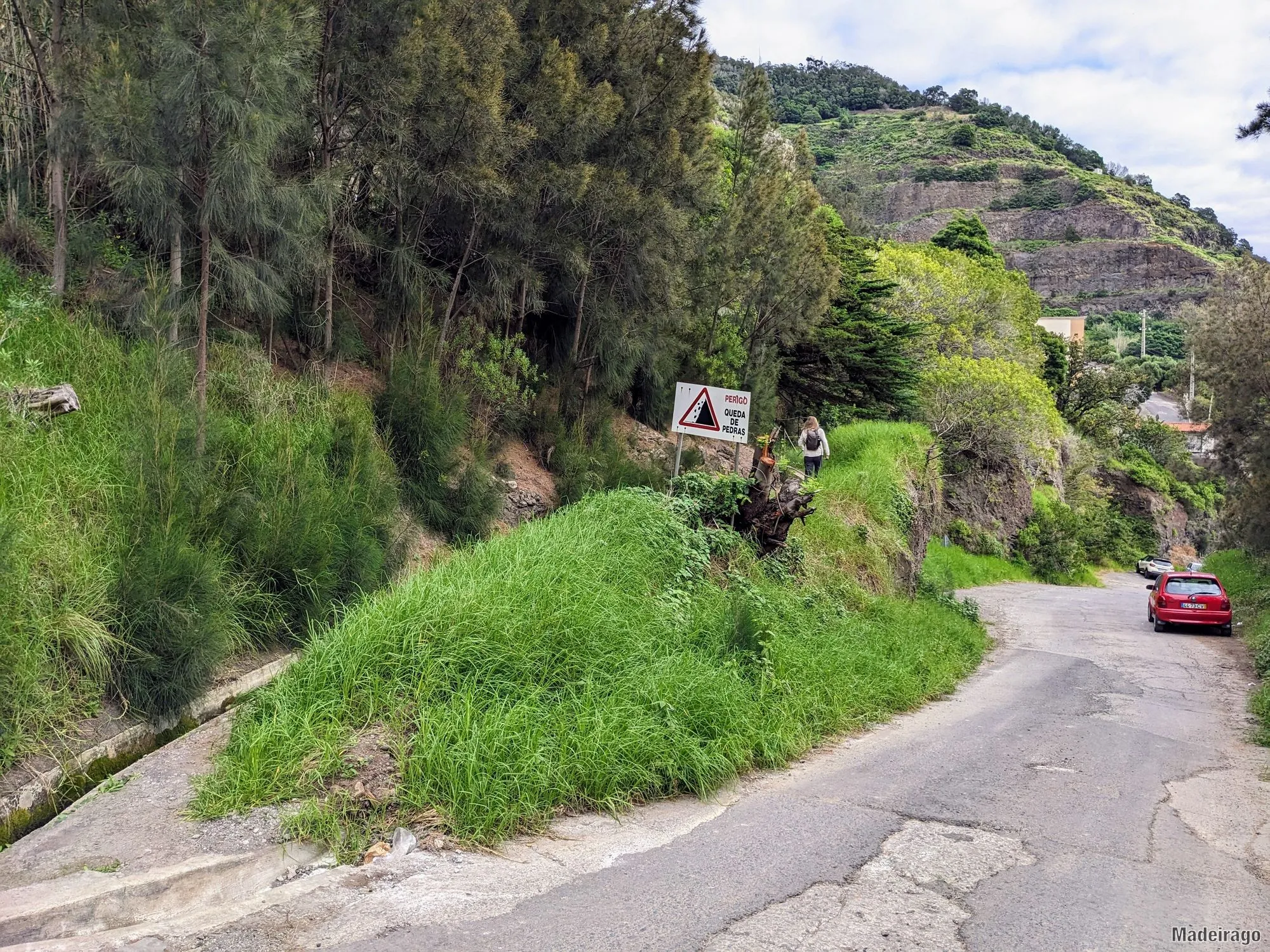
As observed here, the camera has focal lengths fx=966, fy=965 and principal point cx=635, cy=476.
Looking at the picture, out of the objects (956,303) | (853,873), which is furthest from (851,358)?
(853,873)

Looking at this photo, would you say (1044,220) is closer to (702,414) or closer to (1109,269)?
(1109,269)

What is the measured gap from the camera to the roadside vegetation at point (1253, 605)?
11.8 meters

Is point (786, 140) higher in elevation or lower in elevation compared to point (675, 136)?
higher

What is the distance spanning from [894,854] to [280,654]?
5.15 metres

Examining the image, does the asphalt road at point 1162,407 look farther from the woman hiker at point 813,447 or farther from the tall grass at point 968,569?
the woman hiker at point 813,447

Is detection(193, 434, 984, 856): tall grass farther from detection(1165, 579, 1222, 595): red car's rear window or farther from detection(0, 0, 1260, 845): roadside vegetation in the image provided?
detection(1165, 579, 1222, 595): red car's rear window

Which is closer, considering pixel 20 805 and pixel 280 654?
pixel 20 805

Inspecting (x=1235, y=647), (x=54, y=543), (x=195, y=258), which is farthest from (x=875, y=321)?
Answer: (x=54, y=543)

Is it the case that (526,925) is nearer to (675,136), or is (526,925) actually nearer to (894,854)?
(894,854)

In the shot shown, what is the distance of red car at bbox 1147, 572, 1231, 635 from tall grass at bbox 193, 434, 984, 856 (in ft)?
49.4

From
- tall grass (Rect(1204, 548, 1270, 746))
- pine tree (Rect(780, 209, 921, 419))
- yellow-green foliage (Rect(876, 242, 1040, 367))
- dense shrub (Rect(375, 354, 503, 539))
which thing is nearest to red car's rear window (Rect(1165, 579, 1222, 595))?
tall grass (Rect(1204, 548, 1270, 746))

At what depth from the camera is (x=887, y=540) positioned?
17.9 m

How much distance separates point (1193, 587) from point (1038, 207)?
120m

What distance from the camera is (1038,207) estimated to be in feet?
423
